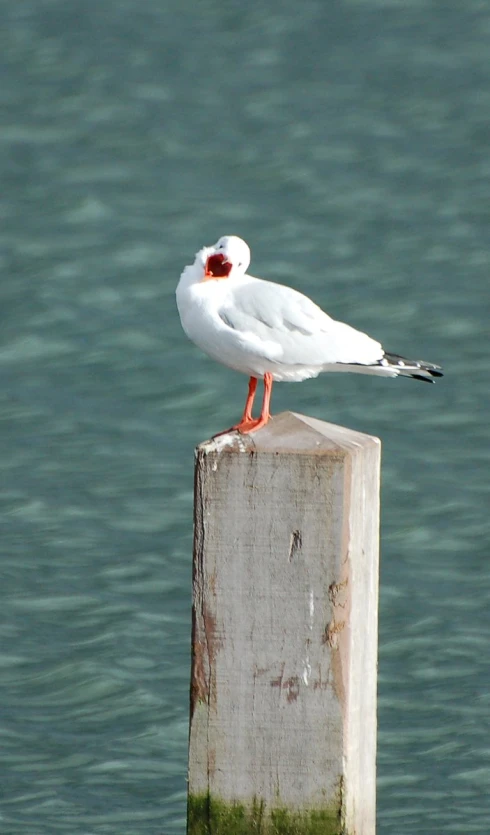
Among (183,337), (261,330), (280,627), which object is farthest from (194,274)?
(183,337)

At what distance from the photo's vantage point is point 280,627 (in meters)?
3.10

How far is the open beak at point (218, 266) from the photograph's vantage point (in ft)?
13.1

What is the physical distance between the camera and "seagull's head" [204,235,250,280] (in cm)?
399

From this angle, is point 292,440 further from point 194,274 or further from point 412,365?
point 194,274

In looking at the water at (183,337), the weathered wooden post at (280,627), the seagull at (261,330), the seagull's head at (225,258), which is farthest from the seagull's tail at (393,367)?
the water at (183,337)

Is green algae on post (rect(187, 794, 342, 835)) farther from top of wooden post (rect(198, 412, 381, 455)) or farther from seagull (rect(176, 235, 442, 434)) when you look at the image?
seagull (rect(176, 235, 442, 434))

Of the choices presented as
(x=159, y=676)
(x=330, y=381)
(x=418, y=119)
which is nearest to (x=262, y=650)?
(x=159, y=676)

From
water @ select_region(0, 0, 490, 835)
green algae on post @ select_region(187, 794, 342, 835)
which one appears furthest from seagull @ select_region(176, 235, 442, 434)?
water @ select_region(0, 0, 490, 835)

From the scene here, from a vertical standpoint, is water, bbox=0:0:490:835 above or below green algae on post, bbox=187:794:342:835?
above

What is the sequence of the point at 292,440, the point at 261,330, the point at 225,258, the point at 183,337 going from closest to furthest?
the point at 292,440 → the point at 261,330 → the point at 225,258 → the point at 183,337

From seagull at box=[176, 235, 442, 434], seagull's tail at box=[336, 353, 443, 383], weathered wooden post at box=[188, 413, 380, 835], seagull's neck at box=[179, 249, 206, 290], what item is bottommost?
weathered wooden post at box=[188, 413, 380, 835]

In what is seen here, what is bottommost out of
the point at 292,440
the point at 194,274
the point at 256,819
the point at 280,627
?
the point at 256,819

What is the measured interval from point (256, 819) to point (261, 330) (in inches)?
46.6

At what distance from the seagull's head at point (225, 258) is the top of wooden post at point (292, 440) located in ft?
3.03
